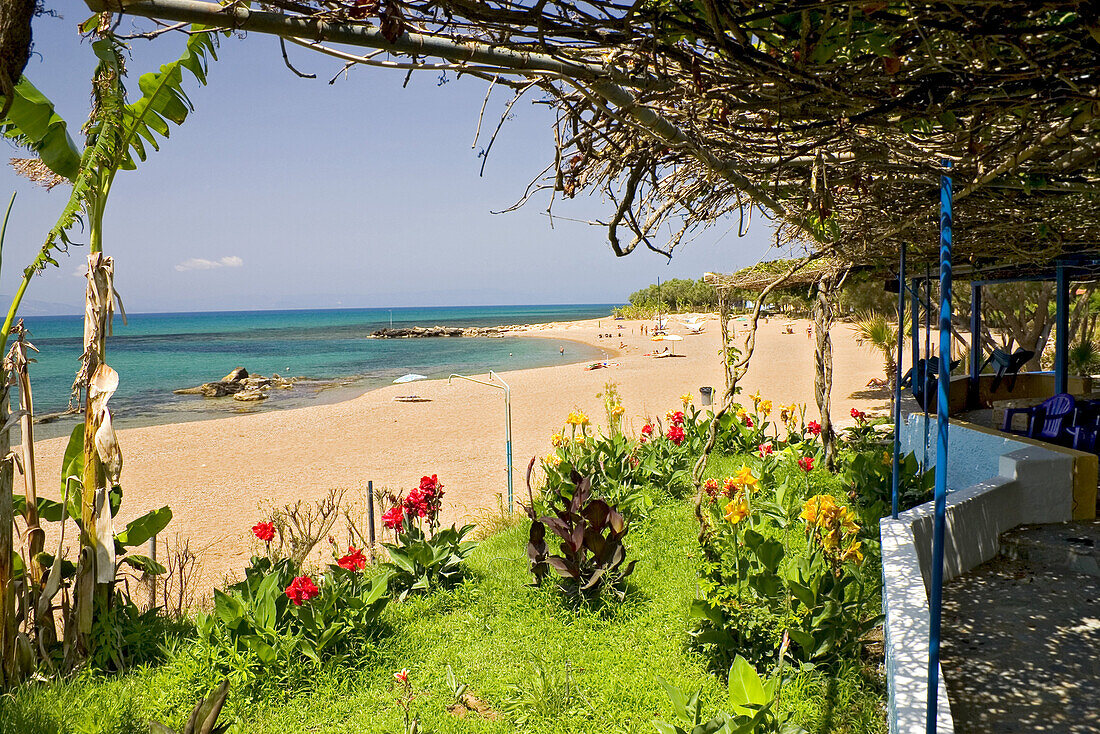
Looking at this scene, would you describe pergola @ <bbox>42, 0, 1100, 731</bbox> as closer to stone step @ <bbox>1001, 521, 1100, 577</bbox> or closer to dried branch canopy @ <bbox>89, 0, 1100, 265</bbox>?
dried branch canopy @ <bbox>89, 0, 1100, 265</bbox>

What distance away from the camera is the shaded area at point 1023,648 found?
271 cm

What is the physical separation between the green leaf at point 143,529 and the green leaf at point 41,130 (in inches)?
79.8

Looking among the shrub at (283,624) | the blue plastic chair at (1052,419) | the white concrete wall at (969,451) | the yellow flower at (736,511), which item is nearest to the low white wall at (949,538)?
the white concrete wall at (969,451)

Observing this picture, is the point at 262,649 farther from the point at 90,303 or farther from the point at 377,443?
the point at 377,443

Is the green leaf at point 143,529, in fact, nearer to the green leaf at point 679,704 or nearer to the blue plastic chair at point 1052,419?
the green leaf at point 679,704

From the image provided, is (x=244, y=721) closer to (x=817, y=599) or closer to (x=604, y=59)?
(x=817, y=599)

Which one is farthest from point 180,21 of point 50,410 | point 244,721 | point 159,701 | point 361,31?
point 50,410

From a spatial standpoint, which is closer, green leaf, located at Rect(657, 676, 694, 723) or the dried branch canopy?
the dried branch canopy

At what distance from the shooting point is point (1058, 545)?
443cm

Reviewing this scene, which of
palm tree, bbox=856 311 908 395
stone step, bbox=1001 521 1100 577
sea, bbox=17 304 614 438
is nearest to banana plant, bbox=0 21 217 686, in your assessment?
stone step, bbox=1001 521 1100 577

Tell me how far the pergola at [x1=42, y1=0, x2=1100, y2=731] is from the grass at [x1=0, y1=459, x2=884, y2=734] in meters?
1.49

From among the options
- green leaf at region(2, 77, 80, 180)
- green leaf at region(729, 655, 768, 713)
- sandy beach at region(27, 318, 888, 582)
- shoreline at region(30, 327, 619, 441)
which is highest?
green leaf at region(2, 77, 80, 180)

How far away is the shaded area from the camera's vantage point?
8.87 ft

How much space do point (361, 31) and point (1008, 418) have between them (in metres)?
7.92
